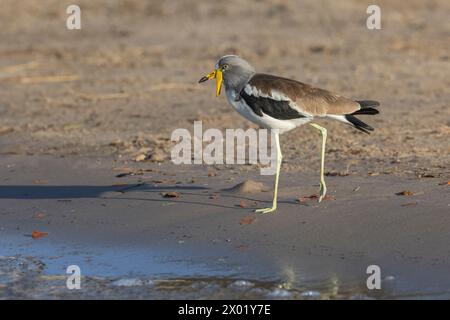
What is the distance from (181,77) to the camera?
1382 cm

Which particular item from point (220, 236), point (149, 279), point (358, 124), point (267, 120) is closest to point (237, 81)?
point (267, 120)

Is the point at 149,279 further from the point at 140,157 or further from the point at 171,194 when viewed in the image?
the point at 140,157

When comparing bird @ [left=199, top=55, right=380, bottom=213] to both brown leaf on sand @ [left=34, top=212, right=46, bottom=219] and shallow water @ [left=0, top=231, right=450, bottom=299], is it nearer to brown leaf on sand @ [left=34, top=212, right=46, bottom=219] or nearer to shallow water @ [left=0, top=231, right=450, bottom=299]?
shallow water @ [left=0, top=231, right=450, bottom=299]

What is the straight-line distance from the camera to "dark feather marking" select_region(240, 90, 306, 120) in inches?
281

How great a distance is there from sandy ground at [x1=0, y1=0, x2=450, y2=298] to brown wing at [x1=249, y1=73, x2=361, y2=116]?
71cm

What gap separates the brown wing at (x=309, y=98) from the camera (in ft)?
23.5

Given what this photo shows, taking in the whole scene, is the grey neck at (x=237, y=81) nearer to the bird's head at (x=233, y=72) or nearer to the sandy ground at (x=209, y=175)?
the bird's head at (x=233, y=72)

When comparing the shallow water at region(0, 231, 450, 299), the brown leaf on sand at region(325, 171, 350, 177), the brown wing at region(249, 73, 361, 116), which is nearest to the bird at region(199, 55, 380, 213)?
the brown wing at region(249, 73, 361, 116)

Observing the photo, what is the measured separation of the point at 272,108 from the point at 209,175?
4.85ft

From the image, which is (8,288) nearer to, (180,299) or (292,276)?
(180,299)

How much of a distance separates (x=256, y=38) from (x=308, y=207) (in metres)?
9.97

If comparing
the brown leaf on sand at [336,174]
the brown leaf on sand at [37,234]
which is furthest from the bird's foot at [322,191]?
the brown leaf on sand at [37,234]

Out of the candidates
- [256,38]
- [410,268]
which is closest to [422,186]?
[410,268]

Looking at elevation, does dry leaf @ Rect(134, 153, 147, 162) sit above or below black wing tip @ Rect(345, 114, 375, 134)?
below
